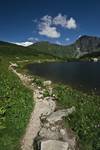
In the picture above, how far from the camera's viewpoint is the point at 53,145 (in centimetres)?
1720

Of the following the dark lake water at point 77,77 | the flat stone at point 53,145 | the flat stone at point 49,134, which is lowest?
the flat stone at point 53,145

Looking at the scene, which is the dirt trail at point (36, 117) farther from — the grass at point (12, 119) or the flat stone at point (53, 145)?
the flat stone at point (53, 145)

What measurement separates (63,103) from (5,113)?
9.77 m

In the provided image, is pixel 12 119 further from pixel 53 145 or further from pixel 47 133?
pixel 53 145

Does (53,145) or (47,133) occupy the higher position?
(47,133)

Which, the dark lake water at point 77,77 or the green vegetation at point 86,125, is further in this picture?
the dark lake water at point 77,77

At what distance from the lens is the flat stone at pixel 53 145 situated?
55.3 ft

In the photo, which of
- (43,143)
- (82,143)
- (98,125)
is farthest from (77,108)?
(43,143)

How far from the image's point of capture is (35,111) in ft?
86.8

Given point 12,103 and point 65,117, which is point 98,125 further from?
point 12,103

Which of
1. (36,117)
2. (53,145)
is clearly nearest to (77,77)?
(36,117)

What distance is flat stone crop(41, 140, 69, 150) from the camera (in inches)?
664

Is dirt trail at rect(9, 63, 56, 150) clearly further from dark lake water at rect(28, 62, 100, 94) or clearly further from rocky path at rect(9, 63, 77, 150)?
dark lake water at rect(28, 62, 100, 94)

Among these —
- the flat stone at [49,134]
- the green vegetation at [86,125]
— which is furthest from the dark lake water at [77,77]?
the flat stone at [49,134]
